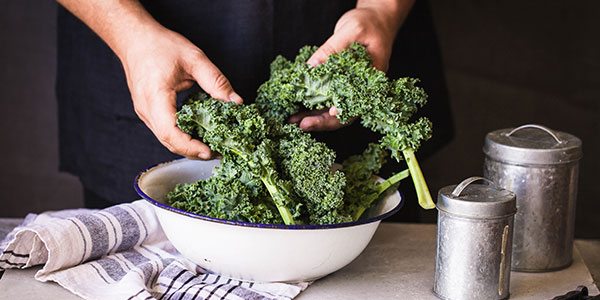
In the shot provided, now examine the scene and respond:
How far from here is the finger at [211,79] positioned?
1.53m

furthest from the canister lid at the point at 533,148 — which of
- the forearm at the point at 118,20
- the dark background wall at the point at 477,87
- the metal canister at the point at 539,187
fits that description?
the dark background wall at the point at 477,87

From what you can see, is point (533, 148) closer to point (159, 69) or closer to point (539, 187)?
point (539, 187)

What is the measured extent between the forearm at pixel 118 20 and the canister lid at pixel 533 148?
659 mm

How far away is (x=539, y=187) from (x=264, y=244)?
0.52 meters

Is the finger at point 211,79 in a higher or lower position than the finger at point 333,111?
higher

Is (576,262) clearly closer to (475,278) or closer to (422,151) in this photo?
(475,278)

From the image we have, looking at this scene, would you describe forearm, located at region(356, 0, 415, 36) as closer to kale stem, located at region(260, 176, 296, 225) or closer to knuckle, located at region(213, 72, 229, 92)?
knuckle, located at region(213, 72, 229, 92)

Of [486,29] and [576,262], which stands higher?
[486,29]

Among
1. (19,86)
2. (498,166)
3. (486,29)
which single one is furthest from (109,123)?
(486,29)

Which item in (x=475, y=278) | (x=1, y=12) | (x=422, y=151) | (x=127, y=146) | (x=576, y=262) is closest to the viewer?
(x=475, y=278)

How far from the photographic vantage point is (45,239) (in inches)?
57.8

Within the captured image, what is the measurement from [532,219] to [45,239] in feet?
2.78

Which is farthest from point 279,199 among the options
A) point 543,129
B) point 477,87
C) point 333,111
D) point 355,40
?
point 477,87

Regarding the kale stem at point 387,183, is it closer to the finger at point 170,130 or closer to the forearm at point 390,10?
the finger at point 170,130
